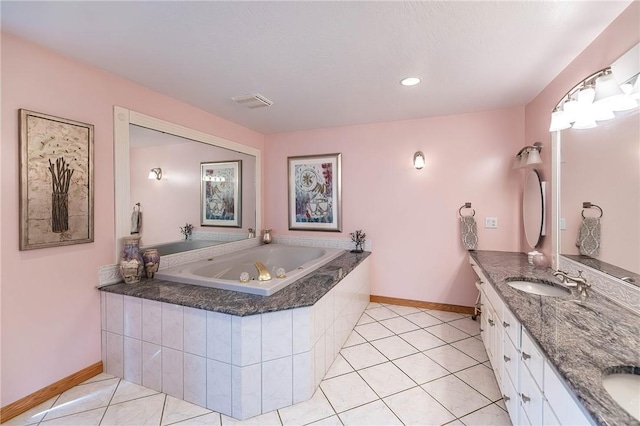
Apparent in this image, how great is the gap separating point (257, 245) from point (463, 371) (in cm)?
263

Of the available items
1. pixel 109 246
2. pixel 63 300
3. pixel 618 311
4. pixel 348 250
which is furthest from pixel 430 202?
pixel 63 300

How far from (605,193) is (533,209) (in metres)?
1.04

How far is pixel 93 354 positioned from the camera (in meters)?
1.93

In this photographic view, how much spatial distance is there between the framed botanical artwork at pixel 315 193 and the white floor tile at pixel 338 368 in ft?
5.39

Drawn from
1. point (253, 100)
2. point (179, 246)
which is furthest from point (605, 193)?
point (179, 246)

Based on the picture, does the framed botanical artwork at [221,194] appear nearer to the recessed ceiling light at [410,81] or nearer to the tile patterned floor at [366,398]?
the tile patterned floor at [366,398]

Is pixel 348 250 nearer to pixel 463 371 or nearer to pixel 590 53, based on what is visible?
pixel 463 371

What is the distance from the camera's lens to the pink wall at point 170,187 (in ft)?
7.39

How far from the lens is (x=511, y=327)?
143 cm

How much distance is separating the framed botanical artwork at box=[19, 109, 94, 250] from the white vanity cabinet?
2.63 meters

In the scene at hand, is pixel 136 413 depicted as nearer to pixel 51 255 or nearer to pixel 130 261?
pixel 130 261

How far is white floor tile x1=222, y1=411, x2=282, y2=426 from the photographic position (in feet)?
4.99

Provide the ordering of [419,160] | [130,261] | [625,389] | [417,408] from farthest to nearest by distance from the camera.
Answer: [419,160]
[130,261]
[417,408]
[625,389]

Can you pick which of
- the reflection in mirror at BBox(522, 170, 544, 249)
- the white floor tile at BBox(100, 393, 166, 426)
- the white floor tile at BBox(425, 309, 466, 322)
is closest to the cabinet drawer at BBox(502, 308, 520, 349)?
the reflection in mirror at BBox(522, 170, 544, 249)
